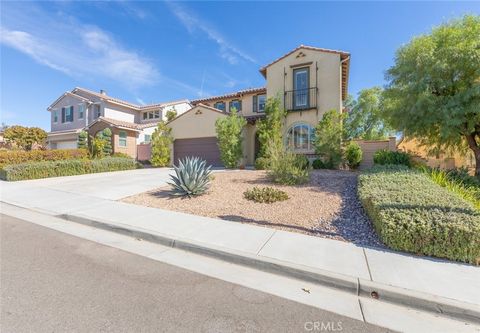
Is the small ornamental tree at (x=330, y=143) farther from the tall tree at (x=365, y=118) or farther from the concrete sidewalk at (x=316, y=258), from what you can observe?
the tall tree at (x=365, y=118)

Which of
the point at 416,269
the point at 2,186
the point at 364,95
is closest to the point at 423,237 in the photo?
the point at 416,269

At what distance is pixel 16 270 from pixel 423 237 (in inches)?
246

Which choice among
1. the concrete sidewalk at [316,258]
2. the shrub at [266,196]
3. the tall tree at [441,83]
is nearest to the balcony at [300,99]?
the tall tree at [441,83]

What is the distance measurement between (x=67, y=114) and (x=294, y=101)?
24.5 metres

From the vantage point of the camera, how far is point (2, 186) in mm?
10891

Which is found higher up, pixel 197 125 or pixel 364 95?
pixel 364 95

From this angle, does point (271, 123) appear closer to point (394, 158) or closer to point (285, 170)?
point (285, 170)

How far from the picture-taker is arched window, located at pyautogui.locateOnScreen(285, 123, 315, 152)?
1537 centimetres

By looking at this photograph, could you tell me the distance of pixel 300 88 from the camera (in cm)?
1586

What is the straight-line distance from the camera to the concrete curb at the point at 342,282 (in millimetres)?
2819

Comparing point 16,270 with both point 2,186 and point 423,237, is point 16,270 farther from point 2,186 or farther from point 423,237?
point 2,186

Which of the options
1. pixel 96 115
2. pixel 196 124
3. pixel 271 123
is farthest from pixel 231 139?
pixel 96 115

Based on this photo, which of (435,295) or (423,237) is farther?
(423,237)

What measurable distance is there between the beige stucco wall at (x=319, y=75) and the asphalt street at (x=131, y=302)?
44.7 ft
